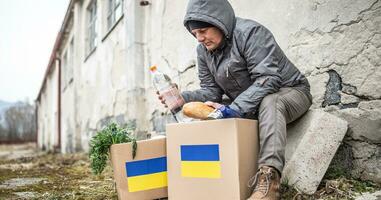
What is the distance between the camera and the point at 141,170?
6.23ft

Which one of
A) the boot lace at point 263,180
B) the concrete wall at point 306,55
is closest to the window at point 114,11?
the concrete wall at point 306,55

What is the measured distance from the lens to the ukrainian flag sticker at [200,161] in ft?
5.42

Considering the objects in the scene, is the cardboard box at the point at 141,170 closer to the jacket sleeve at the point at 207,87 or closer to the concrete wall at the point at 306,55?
the jacket sleeve at the point at 207,87

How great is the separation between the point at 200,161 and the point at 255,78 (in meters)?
0.51

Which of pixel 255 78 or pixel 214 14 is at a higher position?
pixel 214 14

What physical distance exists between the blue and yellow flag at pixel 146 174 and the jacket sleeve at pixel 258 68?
0.53m


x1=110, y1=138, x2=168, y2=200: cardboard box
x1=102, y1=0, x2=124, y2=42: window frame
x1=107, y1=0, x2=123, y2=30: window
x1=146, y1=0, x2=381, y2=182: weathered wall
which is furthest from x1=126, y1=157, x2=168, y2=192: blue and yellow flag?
x1=102, y1=0, x2=124, y2=42: window frame

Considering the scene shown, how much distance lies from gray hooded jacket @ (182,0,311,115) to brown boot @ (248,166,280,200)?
30 cm

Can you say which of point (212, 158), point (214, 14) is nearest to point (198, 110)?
point (212, 158)

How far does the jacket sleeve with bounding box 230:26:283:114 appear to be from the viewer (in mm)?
1725

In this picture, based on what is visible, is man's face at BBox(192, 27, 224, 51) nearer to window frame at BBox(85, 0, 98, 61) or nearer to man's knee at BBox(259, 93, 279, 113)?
man's knee at BBox(259, 93, 279, 113)

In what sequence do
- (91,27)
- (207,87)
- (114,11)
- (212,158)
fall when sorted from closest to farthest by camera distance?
(212,158) → (207,87) → (114,11) → (91,27)

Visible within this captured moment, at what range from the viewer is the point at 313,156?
176 cm

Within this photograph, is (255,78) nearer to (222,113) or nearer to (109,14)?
(222,113)
